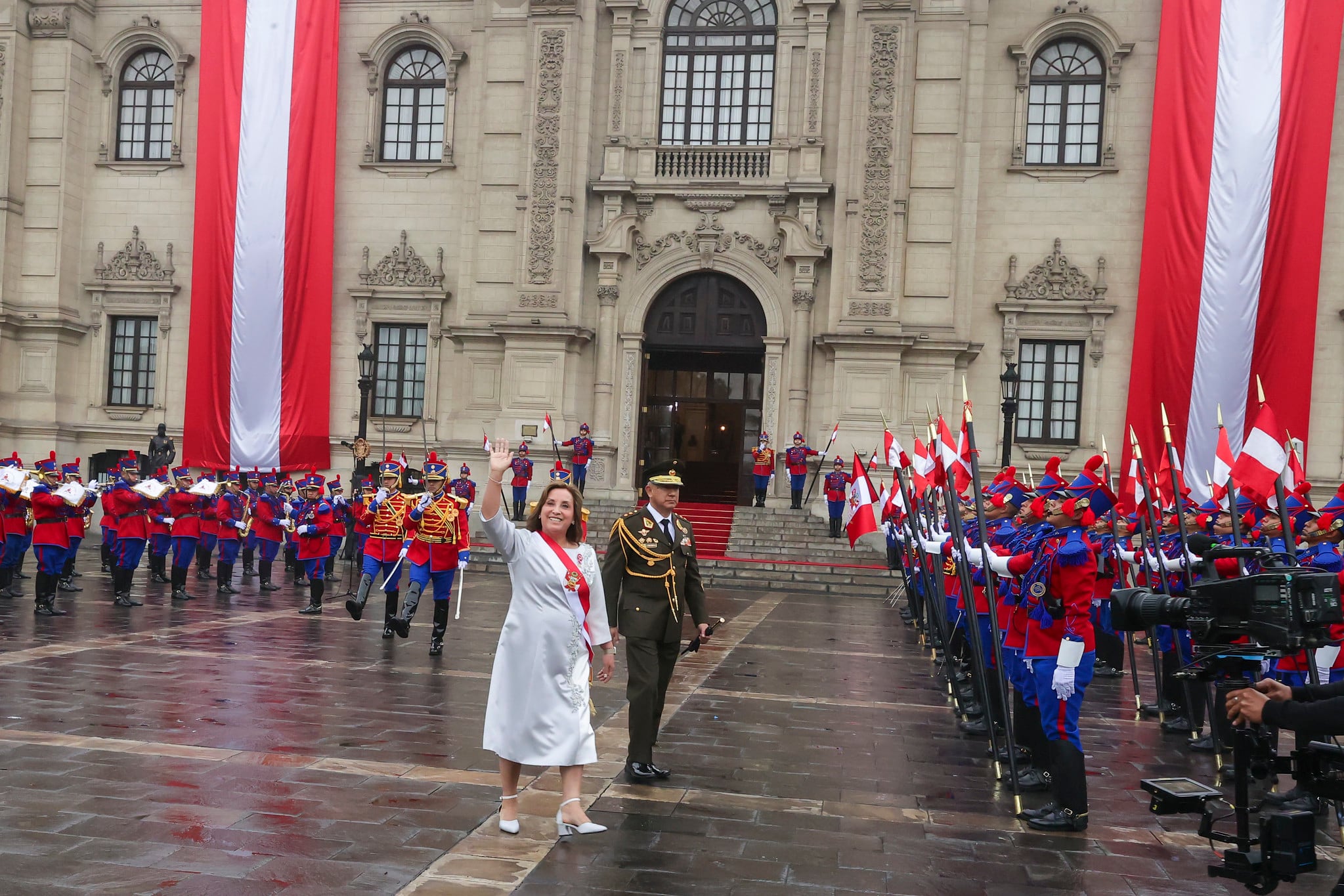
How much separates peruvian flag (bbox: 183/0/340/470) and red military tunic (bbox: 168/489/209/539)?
37.6 ft

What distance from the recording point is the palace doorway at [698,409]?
29.0 metres

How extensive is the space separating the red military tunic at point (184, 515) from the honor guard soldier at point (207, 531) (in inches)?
15.5

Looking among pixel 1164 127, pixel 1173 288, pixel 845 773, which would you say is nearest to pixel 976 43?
pixel 1164 127

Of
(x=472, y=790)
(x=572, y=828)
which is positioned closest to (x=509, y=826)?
(x=572, y=828)

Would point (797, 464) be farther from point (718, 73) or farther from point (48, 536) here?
point (48, 536)

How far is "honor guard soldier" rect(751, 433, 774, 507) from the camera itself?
87.8ft

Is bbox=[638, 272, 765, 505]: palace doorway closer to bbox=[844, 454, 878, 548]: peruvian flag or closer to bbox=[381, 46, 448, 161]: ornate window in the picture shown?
bbox=[381, 46, 448, 161]: ornate window

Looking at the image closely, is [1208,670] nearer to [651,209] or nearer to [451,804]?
[451,804]

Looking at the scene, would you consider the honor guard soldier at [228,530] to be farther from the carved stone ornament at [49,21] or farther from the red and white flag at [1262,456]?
the carved stone ornament at [49,21]

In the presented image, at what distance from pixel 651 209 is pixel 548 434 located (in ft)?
20.1

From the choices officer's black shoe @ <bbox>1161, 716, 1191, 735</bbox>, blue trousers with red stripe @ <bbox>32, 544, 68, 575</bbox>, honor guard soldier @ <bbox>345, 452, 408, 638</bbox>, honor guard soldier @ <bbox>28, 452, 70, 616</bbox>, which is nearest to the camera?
officer's black shoe @ <bbox>1161, 716, 1191, 735</bbox>

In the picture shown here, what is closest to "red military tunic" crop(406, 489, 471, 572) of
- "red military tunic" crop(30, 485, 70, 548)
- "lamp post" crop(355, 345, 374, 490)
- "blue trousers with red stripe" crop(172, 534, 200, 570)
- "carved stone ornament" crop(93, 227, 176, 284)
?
"red military tunic" crop(30, 485, 70, 548)

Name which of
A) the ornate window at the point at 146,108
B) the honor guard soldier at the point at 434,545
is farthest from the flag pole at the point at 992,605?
the ornate window at the point at 146,108

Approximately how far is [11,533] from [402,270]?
15521 mm
